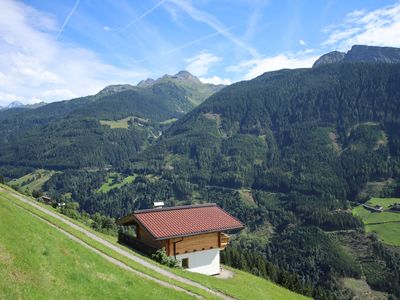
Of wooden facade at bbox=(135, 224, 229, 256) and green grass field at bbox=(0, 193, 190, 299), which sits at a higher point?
green grass field at bbox=(0, 193, 190, 299)

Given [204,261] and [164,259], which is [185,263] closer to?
[204,261]

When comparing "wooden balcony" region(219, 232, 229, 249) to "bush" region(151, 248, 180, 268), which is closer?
"bush" region(151, 248, 180, 268)

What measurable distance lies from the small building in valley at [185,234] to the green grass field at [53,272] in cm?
1302

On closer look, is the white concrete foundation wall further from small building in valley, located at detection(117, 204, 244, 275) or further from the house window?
the house window

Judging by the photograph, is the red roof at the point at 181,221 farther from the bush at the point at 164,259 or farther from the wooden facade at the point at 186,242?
the bush at the point at 164,259

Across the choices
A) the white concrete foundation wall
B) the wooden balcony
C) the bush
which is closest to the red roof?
the bush

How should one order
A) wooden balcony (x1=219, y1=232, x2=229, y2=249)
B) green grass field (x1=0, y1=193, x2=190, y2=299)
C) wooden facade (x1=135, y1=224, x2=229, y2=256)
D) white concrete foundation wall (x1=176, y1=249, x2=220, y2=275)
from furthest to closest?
wooden balcony (x1=219, y1=232, x2=229, y2=249)
white concrete foundation wall (x1=176, y1=249, x2=220, y2=275)
wooden facade (x1=135, y1=224, x2=229, y2=256)
green grass field (x1=0, y1=193, x2=190, y2=299)

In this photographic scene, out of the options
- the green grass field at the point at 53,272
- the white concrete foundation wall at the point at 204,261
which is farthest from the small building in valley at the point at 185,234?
the green grass field at the point at 53,272

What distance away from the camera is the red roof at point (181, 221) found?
40656 millimetres

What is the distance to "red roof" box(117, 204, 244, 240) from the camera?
40656mm

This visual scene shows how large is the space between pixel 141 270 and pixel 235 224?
53.6 feet

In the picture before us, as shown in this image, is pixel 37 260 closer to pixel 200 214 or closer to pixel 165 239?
pixel 165 239

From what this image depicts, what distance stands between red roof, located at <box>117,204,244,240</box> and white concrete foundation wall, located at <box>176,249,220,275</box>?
2831 mm

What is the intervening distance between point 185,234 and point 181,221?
2.27m
